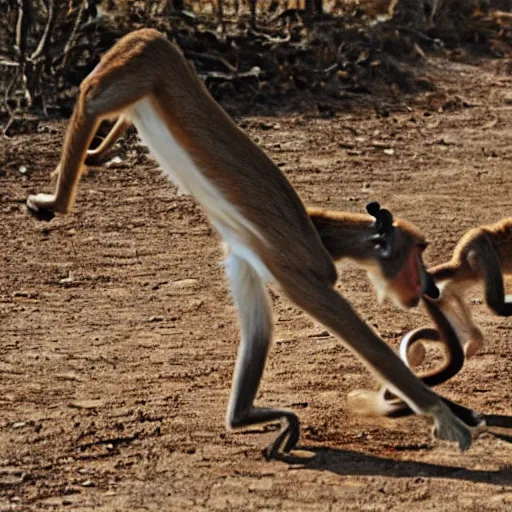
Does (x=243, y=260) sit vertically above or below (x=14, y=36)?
above

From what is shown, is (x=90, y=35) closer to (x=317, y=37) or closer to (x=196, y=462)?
(x=317, y=37)

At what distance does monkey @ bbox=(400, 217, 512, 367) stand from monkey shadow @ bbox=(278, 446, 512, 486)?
1.08m

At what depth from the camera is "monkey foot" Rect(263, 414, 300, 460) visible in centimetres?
676

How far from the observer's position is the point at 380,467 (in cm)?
667

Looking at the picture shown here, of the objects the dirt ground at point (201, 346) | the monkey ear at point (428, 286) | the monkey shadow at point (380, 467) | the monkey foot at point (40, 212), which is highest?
the monkey foot at point (40, 212)

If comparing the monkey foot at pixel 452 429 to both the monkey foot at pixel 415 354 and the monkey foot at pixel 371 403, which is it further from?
the monkey foot at pixel 415 354

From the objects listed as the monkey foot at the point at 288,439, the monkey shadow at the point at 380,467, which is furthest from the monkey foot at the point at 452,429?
the monkey foot at the point at 288,439

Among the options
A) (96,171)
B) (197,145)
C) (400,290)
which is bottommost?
(96,171)

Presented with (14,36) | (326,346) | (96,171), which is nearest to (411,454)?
(326,346)

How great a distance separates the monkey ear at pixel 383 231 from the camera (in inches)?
265

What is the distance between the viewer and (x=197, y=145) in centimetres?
596

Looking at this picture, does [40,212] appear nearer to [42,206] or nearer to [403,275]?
[42,206]

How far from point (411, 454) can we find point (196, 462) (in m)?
1.21

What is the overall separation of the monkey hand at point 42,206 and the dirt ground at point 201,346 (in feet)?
4.60
